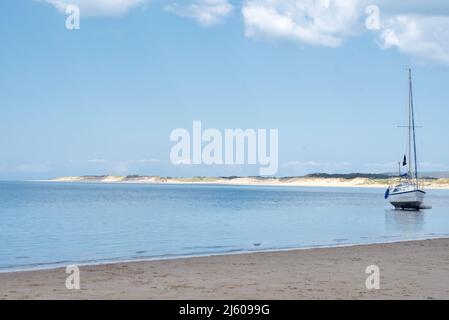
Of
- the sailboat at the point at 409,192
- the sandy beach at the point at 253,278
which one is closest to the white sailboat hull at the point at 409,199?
the sailboat at the point at 409,192

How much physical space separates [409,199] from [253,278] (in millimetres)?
51447

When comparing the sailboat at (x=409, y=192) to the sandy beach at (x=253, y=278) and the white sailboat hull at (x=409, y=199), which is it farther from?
the sandy beach at (x=253, y=278)

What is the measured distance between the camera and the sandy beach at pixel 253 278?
12969 millimetres

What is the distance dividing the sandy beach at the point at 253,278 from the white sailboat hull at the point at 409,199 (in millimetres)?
42777

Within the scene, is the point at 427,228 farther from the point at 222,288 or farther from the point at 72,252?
the point at 222,288

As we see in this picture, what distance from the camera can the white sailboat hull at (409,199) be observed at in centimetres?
6322

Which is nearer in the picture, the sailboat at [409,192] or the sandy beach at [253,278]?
the sandy beach at [253,278]

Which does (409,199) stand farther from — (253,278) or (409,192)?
(253,278)

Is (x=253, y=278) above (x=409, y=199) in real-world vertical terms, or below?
above

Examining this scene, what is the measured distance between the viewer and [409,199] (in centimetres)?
6369

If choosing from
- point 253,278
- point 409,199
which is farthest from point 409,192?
point 253,278
